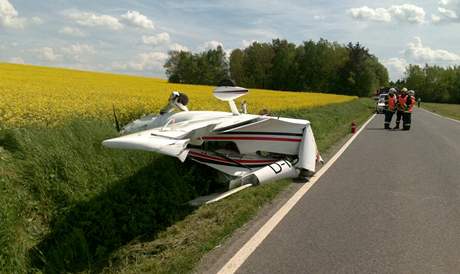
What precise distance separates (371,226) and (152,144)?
9.24 ft

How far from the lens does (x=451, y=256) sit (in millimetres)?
4656

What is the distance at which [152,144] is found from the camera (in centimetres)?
507

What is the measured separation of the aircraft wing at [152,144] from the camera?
4977 millimetres

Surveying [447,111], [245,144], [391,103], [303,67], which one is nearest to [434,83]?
[303,67]

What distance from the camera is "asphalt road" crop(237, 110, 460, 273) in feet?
14.5

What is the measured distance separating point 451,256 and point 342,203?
215 centimetres

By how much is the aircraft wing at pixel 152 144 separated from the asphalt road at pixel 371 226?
1.42 m

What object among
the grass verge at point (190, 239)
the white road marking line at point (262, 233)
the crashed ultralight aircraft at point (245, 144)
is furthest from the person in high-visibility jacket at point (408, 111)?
the grass verge at point (190, 239)

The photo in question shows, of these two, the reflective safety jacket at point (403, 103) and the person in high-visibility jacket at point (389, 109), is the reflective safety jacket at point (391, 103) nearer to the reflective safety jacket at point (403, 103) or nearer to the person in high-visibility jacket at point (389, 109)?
the person in high-visibility jacket at point (389, 109)

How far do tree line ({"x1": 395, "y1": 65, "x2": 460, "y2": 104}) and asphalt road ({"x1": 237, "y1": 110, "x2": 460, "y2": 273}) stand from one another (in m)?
112

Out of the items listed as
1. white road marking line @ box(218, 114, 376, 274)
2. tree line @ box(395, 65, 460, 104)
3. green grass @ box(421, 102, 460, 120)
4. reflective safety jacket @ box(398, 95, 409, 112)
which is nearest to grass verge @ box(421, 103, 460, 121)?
green grass @ box(421, 102, 460, 120)

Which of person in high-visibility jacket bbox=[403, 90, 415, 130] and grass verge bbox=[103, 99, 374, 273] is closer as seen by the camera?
grass verge bbox=[103, 99, 374, 273]

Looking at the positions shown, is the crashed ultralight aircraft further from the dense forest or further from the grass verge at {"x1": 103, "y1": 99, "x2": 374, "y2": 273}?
the dense forest

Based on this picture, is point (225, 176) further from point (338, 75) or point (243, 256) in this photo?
point (338, 75)
